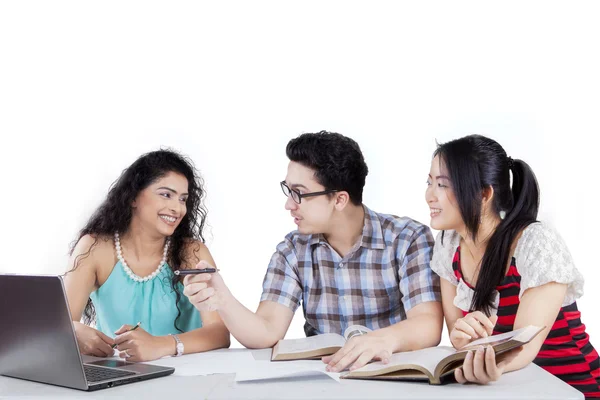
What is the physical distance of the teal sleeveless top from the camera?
2.45 meters

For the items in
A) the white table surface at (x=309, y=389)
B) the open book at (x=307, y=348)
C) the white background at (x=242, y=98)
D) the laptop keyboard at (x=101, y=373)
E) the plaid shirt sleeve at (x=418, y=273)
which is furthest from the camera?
the white background at (x=242, y=98)

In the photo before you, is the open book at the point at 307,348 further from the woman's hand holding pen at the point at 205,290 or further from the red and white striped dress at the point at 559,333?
the red and white striped dress at the point at 559,333

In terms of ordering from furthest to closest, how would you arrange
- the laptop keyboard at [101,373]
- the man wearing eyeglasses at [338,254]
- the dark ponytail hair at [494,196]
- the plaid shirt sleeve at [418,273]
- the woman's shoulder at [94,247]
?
the woman's shoulder at [94,247], the man wearing eyeglasses at [338,254], the plaid shirt sleeve at [418,273], the dark ponytail hair at [494,196], the laptop keyboard at [101,373]

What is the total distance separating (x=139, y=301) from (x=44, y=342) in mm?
1093

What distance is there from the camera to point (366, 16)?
136 inches

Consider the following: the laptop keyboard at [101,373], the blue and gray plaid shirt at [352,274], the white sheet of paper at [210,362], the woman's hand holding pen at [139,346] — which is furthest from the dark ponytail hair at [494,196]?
the laptop keyboard at [101,373]

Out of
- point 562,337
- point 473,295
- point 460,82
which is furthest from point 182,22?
point 562,337

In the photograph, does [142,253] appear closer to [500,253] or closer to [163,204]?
[163,204]

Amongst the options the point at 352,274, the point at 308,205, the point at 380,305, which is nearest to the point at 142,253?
the point at 308,205

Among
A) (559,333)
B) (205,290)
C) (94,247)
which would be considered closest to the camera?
(205,290)

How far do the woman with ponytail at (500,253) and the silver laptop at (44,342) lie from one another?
990mm

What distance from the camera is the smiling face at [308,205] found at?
2.24 meters

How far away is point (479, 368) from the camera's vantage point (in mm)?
1293

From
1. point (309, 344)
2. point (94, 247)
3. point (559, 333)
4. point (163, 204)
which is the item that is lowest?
point (559, 333)
